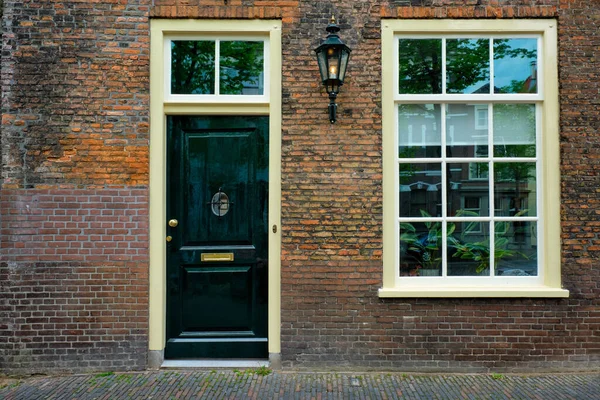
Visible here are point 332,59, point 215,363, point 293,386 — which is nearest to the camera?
point 293,386

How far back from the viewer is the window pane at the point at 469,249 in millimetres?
4961

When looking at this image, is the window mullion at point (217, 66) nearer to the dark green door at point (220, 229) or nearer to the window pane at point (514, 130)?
the dark green door at point (220, 229)

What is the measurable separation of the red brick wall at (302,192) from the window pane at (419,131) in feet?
1.08

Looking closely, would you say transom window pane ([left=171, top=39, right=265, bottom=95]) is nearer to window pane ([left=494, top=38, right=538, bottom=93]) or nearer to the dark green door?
the dark green door

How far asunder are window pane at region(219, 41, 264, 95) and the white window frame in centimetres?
136

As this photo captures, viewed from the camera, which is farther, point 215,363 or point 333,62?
point 215,363

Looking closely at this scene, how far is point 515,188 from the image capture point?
496cm

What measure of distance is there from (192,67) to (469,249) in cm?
363

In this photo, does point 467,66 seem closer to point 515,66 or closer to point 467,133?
point 515,66

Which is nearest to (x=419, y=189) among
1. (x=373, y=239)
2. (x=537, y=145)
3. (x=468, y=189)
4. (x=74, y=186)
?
(x=468, y=189)

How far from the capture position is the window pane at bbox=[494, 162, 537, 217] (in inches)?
195

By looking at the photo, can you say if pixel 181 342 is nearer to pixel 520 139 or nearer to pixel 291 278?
pixel 291 278

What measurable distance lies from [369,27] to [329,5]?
0.49m

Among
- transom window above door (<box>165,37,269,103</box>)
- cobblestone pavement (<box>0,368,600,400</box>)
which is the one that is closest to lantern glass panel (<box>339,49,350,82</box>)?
transom window above door (<box>165,37,269,103</box>)
